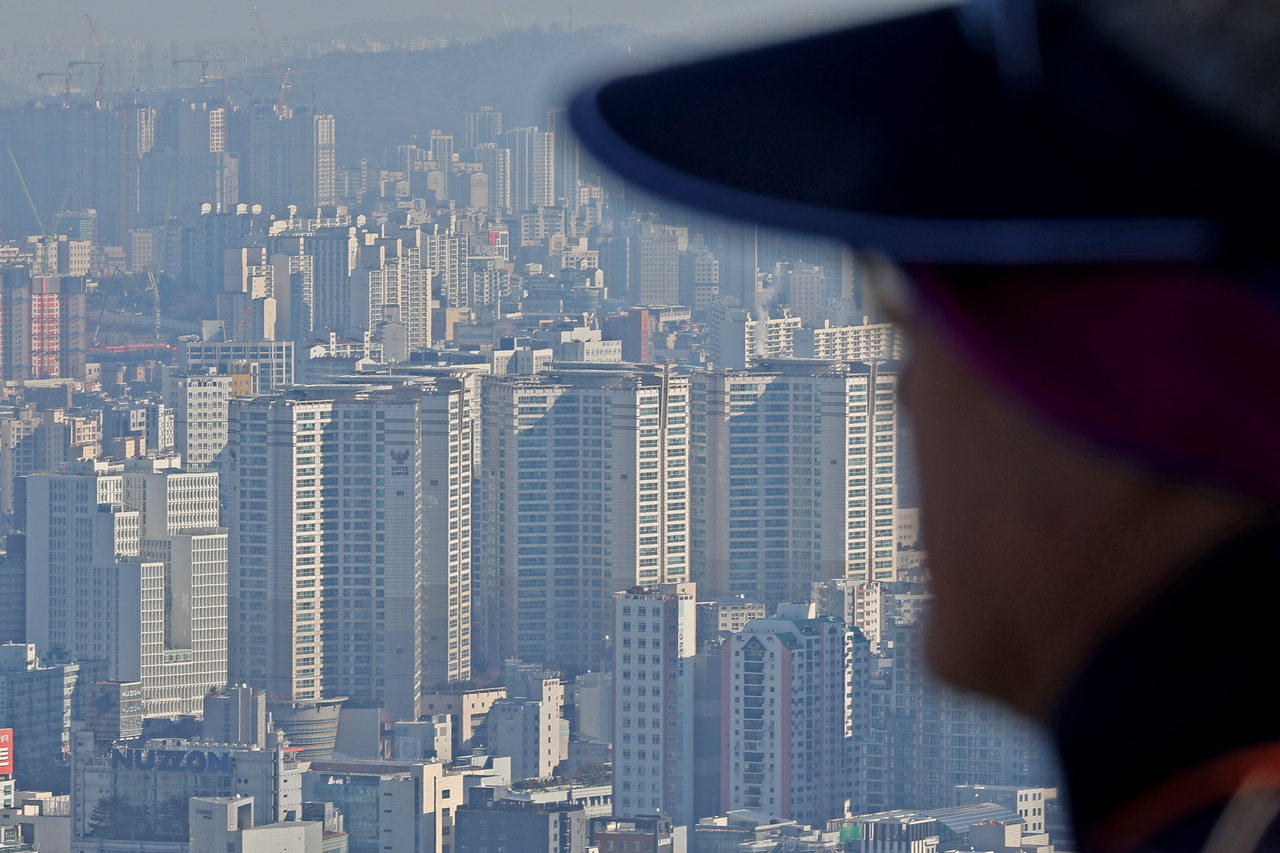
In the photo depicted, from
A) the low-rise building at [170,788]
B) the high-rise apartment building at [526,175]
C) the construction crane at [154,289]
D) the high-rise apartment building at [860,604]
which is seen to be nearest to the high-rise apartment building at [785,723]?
the high-rise apartment building at [860,604]

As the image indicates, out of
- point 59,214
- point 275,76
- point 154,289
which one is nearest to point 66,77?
point 59,214

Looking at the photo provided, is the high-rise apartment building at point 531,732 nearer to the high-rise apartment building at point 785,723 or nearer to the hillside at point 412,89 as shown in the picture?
the high-rise apartment building at point 785,723

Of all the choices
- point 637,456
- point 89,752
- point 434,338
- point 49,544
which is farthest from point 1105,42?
point 434,338

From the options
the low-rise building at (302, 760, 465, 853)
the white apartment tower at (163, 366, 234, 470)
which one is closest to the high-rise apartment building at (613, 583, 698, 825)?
the low-rise building at (302, 760, 465, 853)

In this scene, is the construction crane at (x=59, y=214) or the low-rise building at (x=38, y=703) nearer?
the low-rise building at (x=38, y=703)

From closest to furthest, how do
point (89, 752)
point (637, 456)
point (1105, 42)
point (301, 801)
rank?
point (1105, 42), point (301, 801), point (89, 752), point (637, 456)

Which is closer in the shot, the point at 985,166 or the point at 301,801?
the point at 985,166

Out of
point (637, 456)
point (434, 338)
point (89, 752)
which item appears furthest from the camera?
point (434, 338)

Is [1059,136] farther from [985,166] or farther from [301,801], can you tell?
[301,801]
